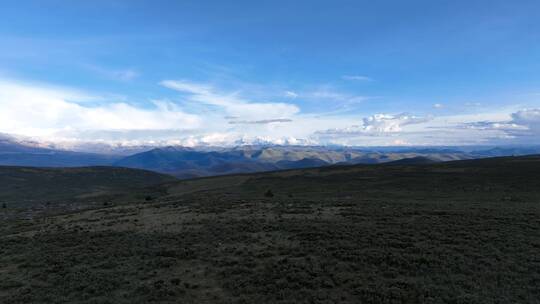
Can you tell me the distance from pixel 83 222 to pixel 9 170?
5818 inches

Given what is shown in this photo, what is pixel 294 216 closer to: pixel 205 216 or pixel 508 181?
pixel 205 216

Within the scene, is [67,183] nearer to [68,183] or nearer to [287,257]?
[68,183]

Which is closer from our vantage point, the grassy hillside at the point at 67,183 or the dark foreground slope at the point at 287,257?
the dark foreground slope at the point at 287,257

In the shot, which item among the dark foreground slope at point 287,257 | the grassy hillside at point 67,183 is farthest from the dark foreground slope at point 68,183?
the dark foreground slope at point 287,257

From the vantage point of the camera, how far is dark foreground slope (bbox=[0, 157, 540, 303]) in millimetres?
14719

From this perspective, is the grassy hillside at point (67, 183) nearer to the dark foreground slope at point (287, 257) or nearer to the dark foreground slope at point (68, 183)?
the dark foreground slope at point (68, 183)

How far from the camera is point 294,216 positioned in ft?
109

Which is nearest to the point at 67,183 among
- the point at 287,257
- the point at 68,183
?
the point at 68,183

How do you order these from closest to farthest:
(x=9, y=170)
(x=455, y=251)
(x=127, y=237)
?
(x=455, y=251)
(x=127, y=237)
(x=9, y=170)

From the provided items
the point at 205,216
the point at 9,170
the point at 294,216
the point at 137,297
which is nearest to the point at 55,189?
the point at 9,170

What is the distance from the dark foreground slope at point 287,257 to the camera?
14.7m

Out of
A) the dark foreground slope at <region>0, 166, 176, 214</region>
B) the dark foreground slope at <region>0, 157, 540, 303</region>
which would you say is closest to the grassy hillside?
the dark foreground slope at <region>0, 166, 176, 214</region>

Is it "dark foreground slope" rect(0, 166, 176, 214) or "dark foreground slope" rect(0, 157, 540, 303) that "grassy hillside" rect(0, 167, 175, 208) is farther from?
"dark foreground slope" rect(0, 157, 540, 303)

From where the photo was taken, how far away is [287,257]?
19688mm
